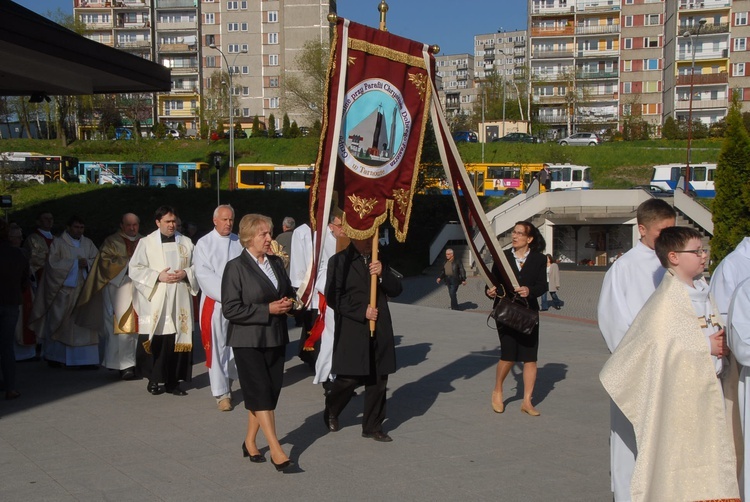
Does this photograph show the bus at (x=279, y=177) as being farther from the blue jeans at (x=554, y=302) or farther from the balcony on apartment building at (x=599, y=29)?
the balcony on apartment building at (x=599, y=29)

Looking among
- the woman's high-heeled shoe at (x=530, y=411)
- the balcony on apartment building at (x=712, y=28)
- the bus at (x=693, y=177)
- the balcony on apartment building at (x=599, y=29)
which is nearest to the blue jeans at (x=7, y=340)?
the woman's high-heeled shoe at (x=530, y=411)

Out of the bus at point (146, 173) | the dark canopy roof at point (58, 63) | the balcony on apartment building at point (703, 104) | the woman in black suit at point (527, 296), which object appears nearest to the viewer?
the woman in black suit at point (527, 296)

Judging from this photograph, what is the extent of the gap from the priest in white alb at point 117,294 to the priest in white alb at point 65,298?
49cm

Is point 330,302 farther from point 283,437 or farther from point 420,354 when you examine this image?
point 420,354

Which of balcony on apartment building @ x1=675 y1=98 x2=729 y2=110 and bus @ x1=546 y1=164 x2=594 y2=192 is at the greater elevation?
balcony on apartment building @ x1=675 y1=98 x2=729 y2=110

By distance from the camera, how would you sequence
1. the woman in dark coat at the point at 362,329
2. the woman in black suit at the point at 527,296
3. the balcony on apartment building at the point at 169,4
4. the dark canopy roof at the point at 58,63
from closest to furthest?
the woman in dark coat at the point at 362,329 < the woman in black suit at the point at 527,296 < the dark canopy roof at the point at 58,63 < the balcony on apartment building at the point at 169,4

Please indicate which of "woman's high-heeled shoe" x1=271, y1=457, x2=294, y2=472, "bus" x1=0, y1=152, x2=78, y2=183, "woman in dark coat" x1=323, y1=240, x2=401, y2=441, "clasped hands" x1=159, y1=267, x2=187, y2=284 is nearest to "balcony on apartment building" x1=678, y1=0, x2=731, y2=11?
"bus" x1=0, y1=152, x2=78, y2=183

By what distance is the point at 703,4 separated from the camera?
76.1 m

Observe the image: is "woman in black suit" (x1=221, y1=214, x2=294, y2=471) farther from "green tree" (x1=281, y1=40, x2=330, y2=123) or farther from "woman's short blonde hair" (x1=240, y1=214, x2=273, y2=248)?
"green tree" (x1=281, y1=40, x2=330, y2=123)

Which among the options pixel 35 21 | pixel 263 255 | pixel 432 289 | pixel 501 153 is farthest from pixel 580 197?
pixel 263 255

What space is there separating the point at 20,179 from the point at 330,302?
45110mm

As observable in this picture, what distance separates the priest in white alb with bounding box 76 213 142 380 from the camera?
31.9ft

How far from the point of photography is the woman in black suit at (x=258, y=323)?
6.13 meters

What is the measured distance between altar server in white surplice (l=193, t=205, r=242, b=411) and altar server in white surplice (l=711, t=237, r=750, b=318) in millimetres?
4454
